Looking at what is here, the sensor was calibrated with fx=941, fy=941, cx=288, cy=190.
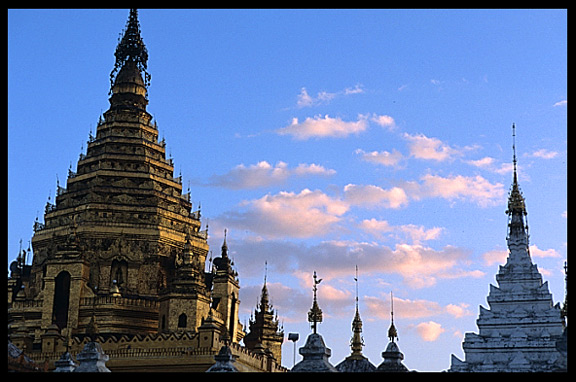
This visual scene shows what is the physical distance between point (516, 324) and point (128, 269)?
26.4m

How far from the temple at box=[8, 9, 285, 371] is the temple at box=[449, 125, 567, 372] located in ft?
45.0

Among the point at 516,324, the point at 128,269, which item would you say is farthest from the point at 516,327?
the point at 128,269

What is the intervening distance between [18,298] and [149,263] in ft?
28.5

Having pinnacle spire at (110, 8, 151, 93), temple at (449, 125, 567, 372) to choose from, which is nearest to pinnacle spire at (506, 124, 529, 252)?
temple at (449, 125, 567, 372)

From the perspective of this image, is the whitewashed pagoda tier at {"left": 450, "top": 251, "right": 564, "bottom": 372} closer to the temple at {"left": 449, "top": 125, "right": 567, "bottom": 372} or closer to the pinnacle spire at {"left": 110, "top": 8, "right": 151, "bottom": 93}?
the temple at {"left": 449, "top": 125, "right": 567, "bottom": 372}

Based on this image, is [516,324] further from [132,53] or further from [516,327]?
[132,53]

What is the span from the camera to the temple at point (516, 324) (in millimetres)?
46000

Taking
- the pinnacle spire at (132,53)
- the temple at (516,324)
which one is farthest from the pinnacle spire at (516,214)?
the pinnacle spire at (132,53)

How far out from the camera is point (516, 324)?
48.0 meters

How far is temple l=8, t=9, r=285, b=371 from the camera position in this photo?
54.7m

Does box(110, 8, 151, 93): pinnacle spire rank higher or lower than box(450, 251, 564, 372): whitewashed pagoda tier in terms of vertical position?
higher

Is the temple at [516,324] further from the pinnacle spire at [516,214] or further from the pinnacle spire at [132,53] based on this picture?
the pinnacle spire at [132,53]
